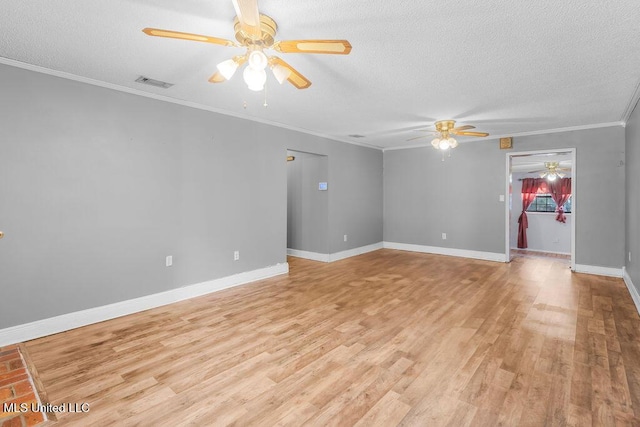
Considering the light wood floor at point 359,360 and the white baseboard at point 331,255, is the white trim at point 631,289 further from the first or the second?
the white baseboard at point 331,255

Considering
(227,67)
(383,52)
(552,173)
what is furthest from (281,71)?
(552,173)

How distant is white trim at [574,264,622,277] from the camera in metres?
4.85

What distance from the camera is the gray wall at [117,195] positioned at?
8.99ft

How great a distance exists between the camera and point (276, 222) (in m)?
4.96

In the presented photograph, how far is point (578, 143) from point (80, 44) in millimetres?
6755

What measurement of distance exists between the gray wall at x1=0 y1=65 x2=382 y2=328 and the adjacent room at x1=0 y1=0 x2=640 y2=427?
2cm

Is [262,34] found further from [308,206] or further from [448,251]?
[448,251]

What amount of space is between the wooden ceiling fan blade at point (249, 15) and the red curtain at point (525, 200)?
10577 mm

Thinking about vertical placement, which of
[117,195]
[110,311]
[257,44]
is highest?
[257,44]

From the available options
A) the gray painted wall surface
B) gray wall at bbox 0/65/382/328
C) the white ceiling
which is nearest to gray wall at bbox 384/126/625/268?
the gray painted wall surface

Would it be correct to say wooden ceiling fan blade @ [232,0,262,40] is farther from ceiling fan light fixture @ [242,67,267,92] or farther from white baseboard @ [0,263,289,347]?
white baseboard @ [0,263,289,347]

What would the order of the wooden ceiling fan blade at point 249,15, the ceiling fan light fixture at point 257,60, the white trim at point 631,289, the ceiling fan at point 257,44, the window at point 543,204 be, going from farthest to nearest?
the window at point 543,204, the white trim at point 631,289, the ceiling fan light fixture at point 257,60, the ceiling fan at point 257,44, the wooden ceiling fan blade at point 249,15

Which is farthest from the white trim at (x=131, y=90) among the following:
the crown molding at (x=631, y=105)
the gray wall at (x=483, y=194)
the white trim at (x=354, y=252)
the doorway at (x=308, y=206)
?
the crown molding at (x=631, y=105)

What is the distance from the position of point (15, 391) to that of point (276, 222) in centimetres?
337
